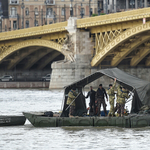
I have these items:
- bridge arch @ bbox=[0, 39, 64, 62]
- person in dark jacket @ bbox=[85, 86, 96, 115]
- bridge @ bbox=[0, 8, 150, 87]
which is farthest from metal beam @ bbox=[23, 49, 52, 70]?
person in dark jacket @ bbox=[85, 86, 96, 115]

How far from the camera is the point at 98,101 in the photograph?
2898 centimetres

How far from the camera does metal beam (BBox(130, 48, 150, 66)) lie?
67.5 m

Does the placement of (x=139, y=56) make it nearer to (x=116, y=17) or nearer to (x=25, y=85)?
(x=116, y=17)

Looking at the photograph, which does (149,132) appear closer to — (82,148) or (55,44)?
(82,148)

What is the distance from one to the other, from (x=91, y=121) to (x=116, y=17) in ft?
103

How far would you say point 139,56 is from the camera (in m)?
69.6

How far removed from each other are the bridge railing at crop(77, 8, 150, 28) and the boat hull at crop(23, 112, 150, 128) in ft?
88.3

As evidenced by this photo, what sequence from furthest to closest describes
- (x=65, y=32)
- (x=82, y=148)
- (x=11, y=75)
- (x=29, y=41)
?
(x=11, y=75)
(x=29, y=41)
(x=65, y=32)
(x=82, y=148)

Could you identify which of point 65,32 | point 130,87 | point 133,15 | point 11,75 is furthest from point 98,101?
point 11,75

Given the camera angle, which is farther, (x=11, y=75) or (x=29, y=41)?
(x=11, y=75)

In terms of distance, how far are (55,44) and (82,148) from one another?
5058cm

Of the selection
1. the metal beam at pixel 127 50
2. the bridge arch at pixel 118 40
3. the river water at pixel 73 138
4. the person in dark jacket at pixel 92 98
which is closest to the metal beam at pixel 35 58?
the metal beam at pixel 127 50

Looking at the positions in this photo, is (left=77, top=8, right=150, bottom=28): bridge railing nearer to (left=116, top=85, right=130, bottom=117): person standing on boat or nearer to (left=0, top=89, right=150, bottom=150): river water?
(left=116, top=85, right=130, bottom=117): person standing on boat

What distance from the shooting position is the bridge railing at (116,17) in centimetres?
5456
